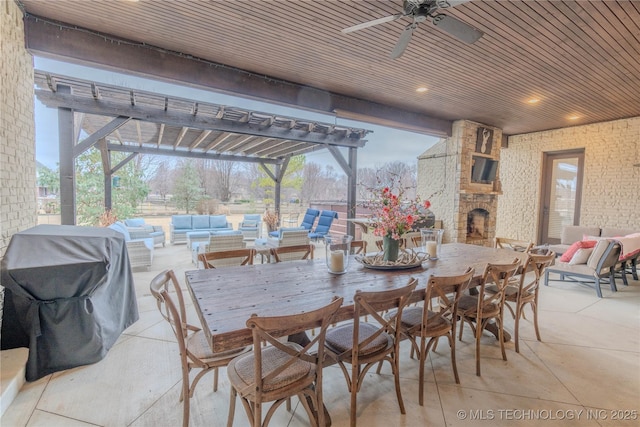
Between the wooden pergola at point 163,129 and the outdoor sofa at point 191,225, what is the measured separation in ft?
5.18

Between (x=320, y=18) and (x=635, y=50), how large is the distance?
3.44 metres

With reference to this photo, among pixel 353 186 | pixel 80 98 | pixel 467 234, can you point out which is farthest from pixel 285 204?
pixel 80 98

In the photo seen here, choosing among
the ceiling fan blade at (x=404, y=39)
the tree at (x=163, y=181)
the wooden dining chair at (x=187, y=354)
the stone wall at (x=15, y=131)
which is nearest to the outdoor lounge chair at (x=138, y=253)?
the stone wall at (x=15, y=131)

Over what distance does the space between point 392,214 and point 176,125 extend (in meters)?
4.45

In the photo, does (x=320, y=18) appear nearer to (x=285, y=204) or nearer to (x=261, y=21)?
(x=261, y=21)

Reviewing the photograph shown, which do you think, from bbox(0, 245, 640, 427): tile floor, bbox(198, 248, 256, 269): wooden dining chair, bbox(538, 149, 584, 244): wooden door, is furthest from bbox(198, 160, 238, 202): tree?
bbox(198, 248, 256, 269): wooden dining chair

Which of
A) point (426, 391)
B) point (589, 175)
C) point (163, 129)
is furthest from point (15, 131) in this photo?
point (589, 175)

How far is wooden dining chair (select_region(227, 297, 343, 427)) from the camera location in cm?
127

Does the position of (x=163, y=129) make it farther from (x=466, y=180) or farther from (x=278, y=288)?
(x=466, y=180)

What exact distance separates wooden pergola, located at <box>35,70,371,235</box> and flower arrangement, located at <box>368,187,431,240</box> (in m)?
3.70

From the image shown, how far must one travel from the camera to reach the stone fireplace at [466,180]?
619cm

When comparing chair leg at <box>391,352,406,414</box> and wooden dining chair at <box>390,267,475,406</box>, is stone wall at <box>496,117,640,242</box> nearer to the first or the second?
wooden dining chair at <box>390,267,475,406</box>

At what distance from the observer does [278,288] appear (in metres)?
1.96

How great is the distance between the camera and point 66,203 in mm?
4086
